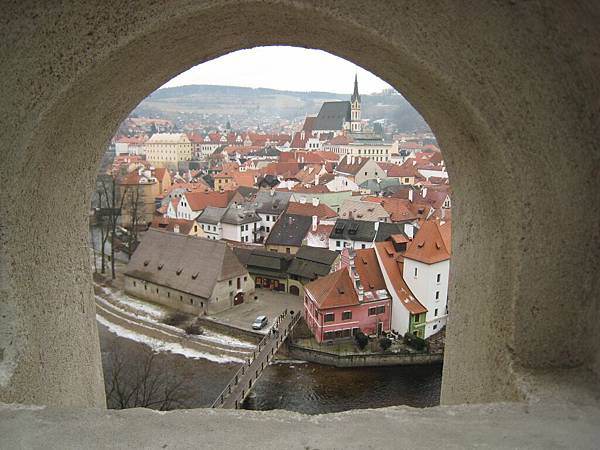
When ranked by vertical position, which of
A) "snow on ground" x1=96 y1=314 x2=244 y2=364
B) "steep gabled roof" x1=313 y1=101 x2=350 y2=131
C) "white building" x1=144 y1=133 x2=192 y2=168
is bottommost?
"snow on ground" x1=96 y1=314 x2=244 y2=364

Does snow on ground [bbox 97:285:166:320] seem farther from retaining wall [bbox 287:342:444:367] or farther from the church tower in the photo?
the church tower

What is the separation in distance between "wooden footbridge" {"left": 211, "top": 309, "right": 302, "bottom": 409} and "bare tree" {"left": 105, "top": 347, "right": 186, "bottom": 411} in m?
1.12

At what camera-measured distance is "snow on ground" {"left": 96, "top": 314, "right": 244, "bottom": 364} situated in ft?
52.3

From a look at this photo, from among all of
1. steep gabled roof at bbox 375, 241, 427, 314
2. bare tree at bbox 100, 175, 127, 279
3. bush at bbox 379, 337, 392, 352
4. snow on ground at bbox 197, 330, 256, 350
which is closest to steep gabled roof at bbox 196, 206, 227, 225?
bare tree at bbox 100, 175, 127, 279

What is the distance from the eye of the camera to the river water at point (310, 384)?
1373 centimetres

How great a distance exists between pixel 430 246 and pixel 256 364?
262 inches

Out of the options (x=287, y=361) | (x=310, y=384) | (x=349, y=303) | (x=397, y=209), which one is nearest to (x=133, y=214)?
(x=397, y=209)

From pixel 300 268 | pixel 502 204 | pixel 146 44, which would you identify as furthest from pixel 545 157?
pixel 300 268

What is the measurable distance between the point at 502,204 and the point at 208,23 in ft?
3.65

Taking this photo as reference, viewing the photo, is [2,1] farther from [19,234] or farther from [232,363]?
[232,363]

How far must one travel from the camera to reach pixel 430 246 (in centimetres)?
1711

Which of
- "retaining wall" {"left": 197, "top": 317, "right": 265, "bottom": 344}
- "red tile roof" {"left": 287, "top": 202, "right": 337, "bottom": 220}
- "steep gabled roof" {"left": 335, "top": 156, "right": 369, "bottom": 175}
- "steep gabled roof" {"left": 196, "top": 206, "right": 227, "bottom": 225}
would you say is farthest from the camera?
"steep gabled roof" {"left": 335, "top": 156, "right": 369, "bottom": 175}

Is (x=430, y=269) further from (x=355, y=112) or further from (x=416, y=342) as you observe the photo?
(x=355, y=112)

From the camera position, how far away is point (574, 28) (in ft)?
4.97
